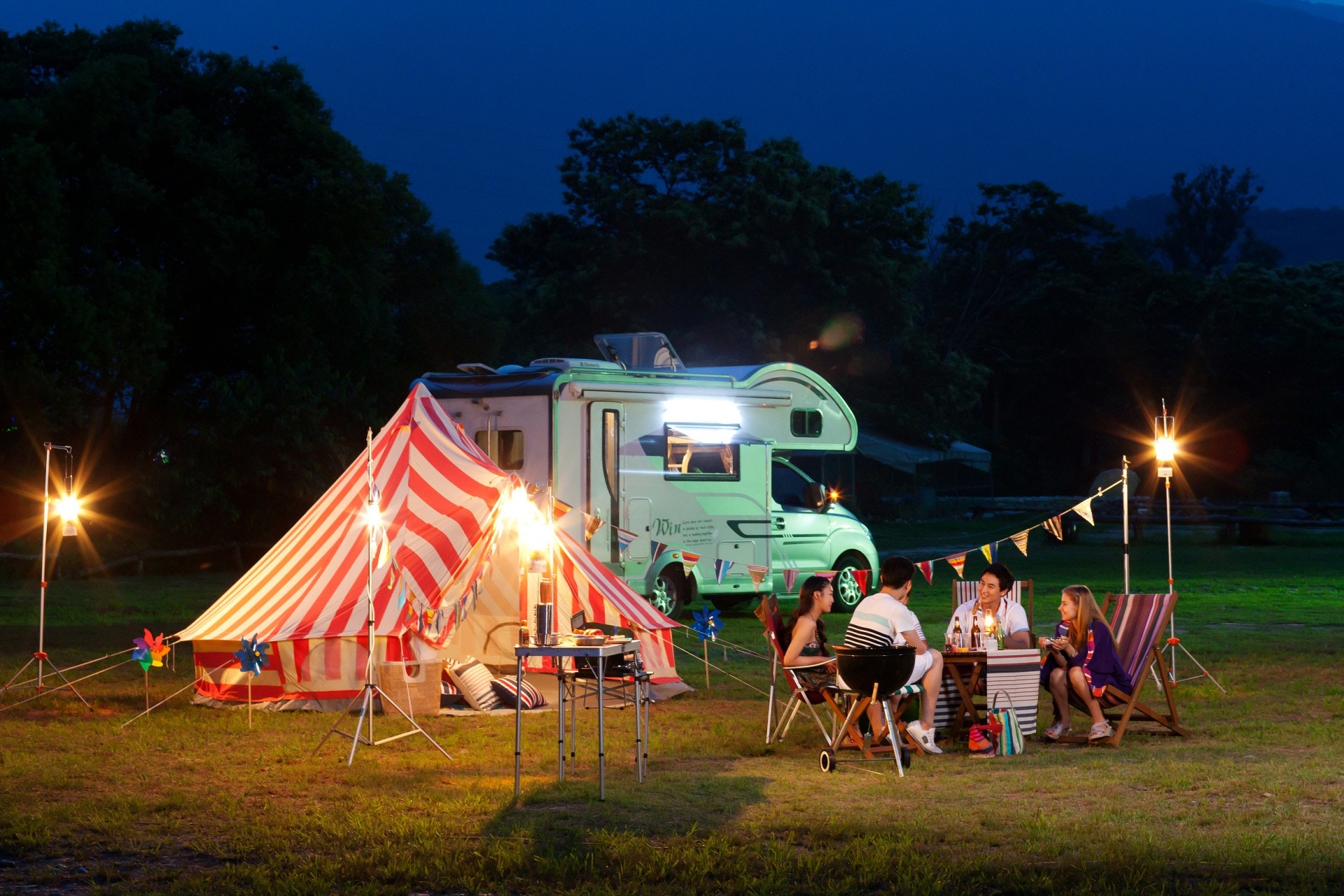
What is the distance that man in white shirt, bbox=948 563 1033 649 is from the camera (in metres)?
8.45

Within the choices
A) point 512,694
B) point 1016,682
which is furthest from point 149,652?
point 1016,682

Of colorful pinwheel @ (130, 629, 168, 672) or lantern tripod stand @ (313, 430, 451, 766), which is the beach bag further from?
colorful pinwheel @ (130, 629, 168, 672)

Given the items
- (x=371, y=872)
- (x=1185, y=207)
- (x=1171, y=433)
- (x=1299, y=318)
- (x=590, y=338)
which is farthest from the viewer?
(x=1185, y=207)

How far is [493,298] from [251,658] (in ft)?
62.3

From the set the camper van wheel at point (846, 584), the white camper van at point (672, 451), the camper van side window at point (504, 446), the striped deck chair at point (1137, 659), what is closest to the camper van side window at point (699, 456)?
the white camper van at point (672, 451)

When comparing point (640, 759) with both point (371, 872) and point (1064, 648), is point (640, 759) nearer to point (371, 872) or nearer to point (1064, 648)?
point (371, 872)

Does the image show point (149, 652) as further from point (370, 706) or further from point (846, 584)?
point (846, 584)

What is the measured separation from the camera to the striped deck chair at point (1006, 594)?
8.75 m

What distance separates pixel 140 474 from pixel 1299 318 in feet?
100

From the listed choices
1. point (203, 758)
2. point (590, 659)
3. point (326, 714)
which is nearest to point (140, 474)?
point (326, 714)

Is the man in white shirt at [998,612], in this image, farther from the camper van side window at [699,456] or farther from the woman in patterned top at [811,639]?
the camper van side window at [699,456]

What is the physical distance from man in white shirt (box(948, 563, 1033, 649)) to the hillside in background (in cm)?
12767

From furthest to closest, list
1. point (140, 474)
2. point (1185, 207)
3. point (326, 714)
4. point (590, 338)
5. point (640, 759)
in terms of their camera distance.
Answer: point (1185, 207)
point (590, 338)
point (140, 474)
point (326, 714)
point (640, 759)

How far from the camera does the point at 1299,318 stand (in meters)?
39.0
